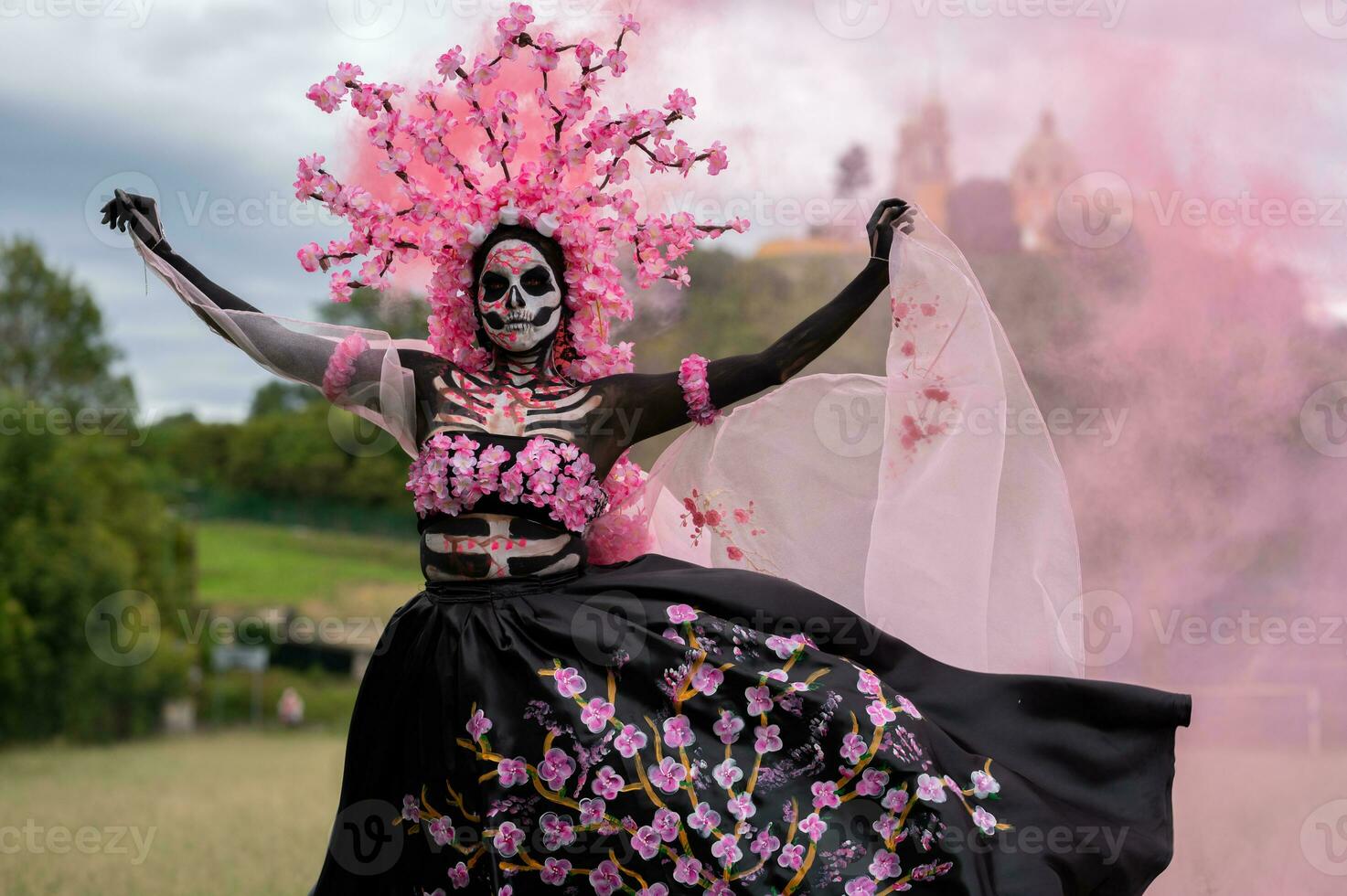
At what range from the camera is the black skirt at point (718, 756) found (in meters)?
2.90

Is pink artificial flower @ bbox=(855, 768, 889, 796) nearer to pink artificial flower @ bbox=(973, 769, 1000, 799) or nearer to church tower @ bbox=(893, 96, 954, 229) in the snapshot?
pink artificial flower @ bbox=(973, 769, 1000, 799)

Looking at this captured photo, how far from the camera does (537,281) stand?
352 centimetres

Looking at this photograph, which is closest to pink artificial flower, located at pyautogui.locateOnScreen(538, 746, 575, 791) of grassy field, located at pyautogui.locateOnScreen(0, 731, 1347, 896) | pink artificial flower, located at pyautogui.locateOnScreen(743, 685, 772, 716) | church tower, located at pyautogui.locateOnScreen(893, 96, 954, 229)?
pink artificial flower, located at pyautogui.locateOnScreen(743, 685, 772, 716)

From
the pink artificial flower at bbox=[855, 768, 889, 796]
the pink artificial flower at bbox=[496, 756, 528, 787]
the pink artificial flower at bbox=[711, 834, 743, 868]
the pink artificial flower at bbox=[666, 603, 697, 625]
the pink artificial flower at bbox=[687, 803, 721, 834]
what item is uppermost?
the pink artificial flower at bbox=[666, 603, 697, 625]

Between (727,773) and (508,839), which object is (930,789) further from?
(508,839)

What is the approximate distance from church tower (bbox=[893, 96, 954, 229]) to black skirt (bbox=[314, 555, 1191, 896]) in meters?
6.50

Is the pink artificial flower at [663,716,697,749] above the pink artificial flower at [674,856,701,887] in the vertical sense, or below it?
above

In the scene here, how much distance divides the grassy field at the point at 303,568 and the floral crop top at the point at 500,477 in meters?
20.3

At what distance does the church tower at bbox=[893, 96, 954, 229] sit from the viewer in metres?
9.70

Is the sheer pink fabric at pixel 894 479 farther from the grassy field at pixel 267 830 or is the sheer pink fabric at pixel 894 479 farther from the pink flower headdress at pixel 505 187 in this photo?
the grassy field at pixel 267 830

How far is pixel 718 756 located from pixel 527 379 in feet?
3.74

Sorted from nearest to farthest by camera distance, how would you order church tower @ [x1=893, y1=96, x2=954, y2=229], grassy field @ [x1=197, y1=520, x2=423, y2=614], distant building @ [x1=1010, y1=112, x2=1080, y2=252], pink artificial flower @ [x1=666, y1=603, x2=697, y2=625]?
pink artificial flower @ [x1=666, y1=603, x2=697, y2=625], distant building @ [x1=1010, y1=112, x2=1080, y2=252], church tower @ [x1=893, y1=96, x2=954, y2=229], grassy field @ [x1=197, y1=520, x2=423, y2=614]

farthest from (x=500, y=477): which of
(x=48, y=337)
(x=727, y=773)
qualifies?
(x=48, y=337)

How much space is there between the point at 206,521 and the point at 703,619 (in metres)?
26.4
